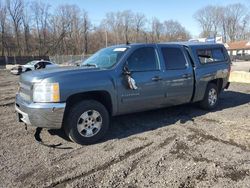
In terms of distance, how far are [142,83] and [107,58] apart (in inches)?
36.0

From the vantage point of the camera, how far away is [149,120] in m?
7.31

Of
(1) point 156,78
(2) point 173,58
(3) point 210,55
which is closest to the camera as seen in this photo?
(1) point 156,78

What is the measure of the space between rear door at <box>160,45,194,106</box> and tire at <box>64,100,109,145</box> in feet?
5.80

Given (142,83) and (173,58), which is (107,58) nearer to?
(142,83)

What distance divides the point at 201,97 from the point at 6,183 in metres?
5.40

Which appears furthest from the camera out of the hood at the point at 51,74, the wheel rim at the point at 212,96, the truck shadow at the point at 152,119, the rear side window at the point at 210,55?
the wheel rim at the point at 212,96

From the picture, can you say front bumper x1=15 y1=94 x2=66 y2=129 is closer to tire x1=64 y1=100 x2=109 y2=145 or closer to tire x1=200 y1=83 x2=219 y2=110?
tire x1=64 y1=100 x2=109 y2=145

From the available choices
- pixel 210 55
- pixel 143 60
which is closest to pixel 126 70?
pixel 143 60

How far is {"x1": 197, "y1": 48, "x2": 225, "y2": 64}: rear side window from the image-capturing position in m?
8.16

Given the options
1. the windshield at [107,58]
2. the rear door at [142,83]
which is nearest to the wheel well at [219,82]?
the rear door at [142,83]

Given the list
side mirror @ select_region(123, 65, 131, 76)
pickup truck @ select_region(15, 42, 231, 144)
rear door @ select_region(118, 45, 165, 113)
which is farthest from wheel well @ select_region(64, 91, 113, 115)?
side mirror @ select_region(123, 65, 131, 76)

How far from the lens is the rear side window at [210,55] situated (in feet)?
26.8

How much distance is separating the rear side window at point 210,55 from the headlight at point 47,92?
4254 mm

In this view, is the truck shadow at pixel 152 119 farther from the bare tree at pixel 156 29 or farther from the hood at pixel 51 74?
the bare tree at pixel 156 29
